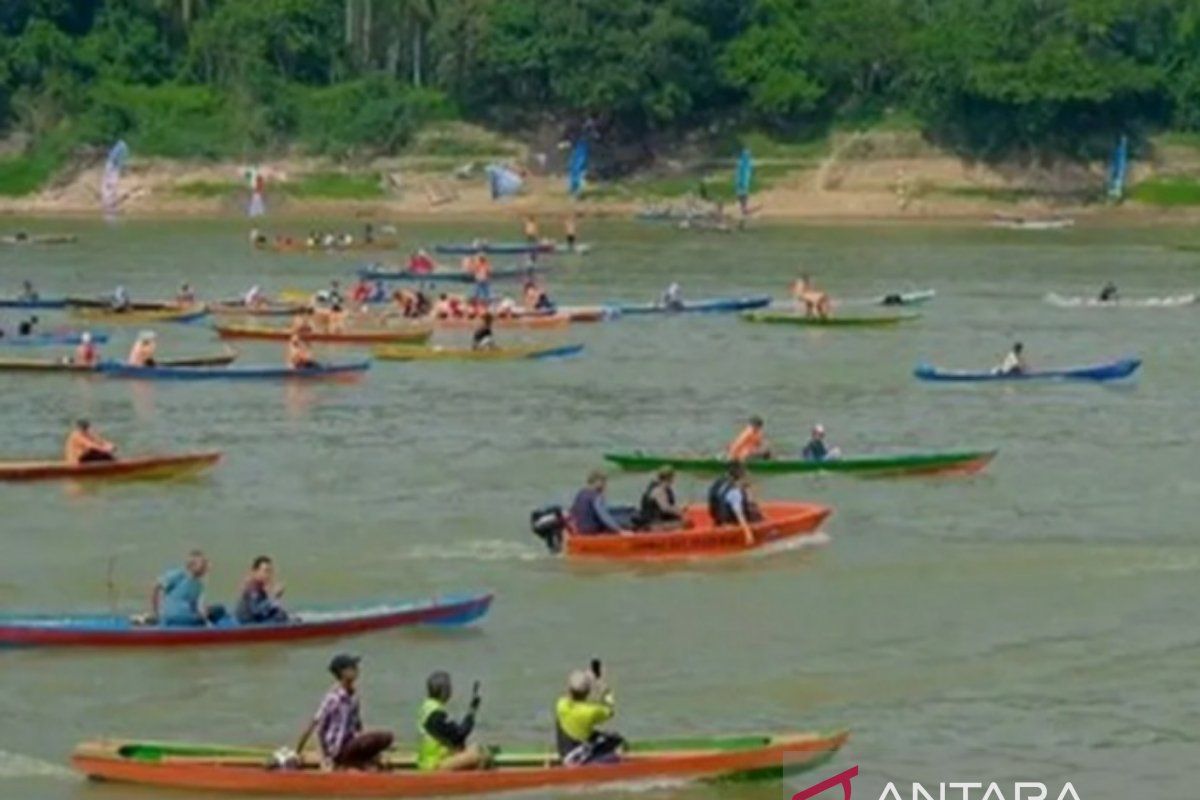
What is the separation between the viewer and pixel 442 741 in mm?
23984

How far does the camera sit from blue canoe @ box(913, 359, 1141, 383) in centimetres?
5166

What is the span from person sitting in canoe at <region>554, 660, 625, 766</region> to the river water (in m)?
0.69

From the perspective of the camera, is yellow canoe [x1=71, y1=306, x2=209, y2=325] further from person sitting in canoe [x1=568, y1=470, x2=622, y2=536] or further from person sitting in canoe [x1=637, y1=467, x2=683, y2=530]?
person sitting in canoe [x1=568, y1=470, x2=622, y2=536]

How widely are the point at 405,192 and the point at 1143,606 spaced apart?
70.1m

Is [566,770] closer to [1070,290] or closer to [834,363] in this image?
[834,363]

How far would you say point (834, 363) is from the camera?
5603 cm

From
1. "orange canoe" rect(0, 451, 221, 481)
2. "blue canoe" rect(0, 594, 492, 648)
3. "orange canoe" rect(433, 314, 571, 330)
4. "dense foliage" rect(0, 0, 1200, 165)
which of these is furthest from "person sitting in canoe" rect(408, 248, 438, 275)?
"blue canoe" rect(0, 594, 492, 648)

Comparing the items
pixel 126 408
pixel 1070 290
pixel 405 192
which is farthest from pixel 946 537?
pixel 405 192

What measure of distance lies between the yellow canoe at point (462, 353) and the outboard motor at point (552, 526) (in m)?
21.1

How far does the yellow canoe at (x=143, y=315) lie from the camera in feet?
205

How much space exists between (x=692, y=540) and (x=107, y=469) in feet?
29.7

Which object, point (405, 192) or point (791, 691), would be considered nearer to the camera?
point (791, 691)

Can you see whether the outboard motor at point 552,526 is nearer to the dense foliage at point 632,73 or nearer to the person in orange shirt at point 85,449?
the person in orange shirt at point 85,449

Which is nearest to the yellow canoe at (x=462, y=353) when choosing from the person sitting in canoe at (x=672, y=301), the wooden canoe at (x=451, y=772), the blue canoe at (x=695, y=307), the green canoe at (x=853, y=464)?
the blue canoe at (x=695, y=307)
